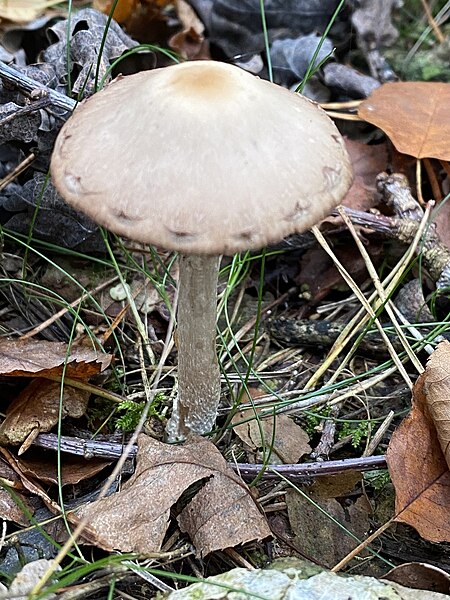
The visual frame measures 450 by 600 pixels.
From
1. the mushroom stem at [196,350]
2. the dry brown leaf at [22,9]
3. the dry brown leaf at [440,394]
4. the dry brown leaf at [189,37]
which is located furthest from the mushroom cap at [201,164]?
the dry brown leaf at [22,9]

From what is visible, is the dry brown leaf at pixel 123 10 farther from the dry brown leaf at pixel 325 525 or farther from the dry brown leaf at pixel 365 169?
the dry brown leaf at pixel 325 525

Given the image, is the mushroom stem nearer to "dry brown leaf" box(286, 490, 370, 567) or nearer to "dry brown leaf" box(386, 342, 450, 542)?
"dry brown leaf" box(286, 490, 370, 567)

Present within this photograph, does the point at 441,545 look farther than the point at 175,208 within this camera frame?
Yes

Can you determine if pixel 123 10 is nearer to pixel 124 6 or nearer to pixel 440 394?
pixel 124 6

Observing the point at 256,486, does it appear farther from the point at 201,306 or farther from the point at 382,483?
the point at 201,306

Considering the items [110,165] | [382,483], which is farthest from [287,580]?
[110,165]

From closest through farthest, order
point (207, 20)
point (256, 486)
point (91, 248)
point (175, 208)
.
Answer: point (175, 208), point (256, 486), point (91, 248), point (207, 20)

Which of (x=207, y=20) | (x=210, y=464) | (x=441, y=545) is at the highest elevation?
(x=207, y=20)

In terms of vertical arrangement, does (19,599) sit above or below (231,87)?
below

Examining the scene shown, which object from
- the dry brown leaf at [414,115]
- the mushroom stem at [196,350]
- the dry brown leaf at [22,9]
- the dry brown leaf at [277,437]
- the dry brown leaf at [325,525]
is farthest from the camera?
the dry brown leaf at [22,9]
